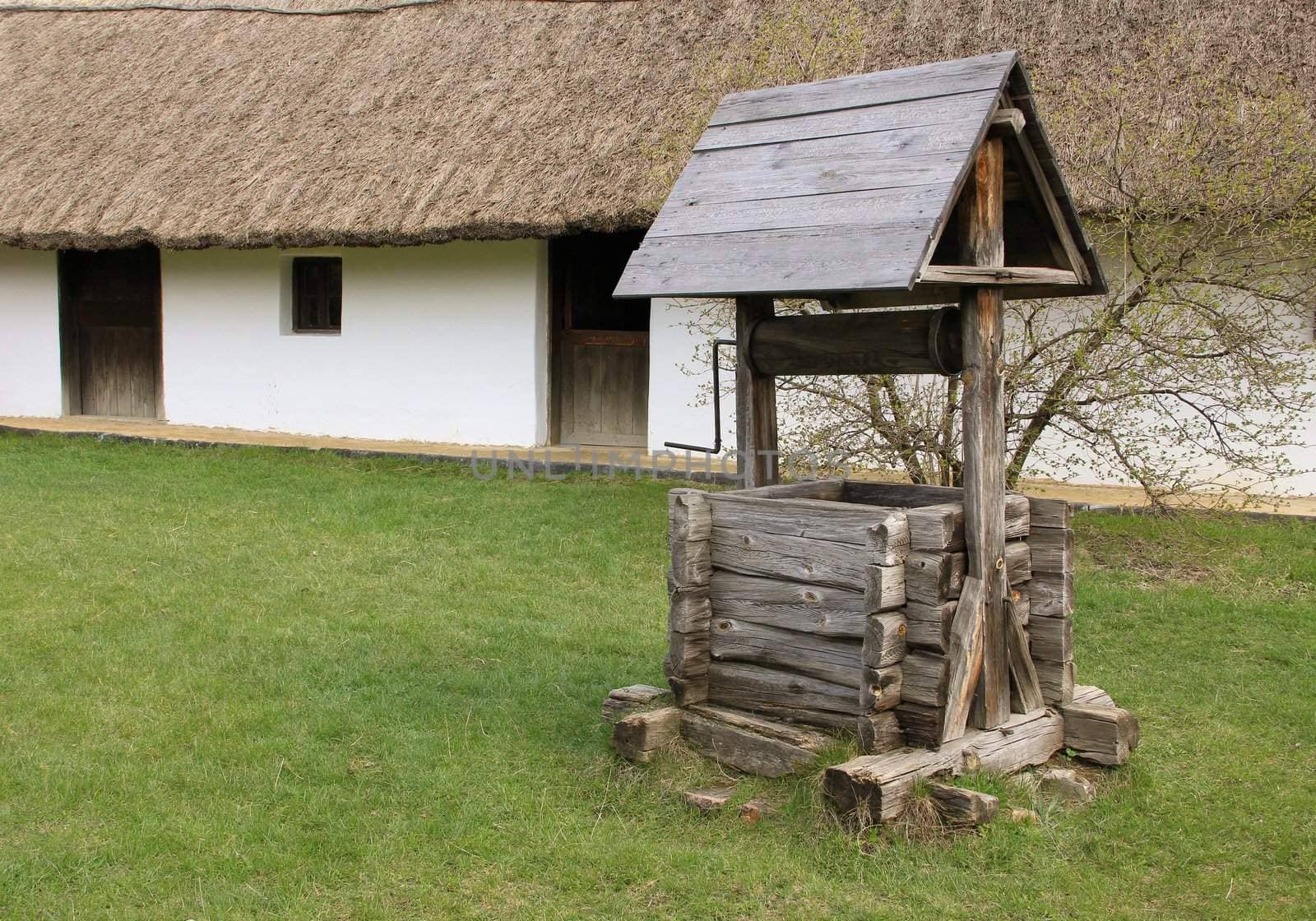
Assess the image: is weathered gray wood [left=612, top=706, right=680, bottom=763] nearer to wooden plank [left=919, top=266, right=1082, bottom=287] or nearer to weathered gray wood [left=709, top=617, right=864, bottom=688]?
weathered gray wood [left=709, top=617, right=864, bottom=688]

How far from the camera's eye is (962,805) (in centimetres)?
346

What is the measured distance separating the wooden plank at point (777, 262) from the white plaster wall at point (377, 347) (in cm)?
661

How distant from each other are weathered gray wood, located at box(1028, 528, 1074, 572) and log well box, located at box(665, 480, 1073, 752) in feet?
0.13

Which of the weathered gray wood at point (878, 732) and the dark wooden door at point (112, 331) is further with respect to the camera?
the dark wooden door at point (112, 331)

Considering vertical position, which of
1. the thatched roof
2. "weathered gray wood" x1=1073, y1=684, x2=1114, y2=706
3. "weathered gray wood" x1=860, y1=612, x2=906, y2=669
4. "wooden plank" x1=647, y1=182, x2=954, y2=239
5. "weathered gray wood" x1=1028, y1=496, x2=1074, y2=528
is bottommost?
"weathered gray wood" x1=1073, y1=684, x2=1114, y2=706

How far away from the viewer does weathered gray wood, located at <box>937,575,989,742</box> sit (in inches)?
143

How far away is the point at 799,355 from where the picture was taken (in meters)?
4.00

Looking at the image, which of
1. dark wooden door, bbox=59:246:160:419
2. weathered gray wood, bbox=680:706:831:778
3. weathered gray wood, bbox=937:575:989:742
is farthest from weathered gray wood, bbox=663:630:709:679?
dark wooden door, bbox=59:246:160:419

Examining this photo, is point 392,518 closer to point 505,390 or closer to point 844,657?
point 505,390

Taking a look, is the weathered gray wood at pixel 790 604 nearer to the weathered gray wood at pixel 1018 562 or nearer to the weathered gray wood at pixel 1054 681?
the weathered gray wood at pixel 1018 562

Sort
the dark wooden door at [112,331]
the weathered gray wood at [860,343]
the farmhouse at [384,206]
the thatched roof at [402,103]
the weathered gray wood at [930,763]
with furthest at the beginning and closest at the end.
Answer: the dark wooden door at [112,331] → the farmhouse at [384,206] → the thatched roof at [402,103] → the weathered gray wood at [860,343] → the weathered gray wood at [930,763]

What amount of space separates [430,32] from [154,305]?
3816 mm

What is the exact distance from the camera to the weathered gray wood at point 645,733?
392cm

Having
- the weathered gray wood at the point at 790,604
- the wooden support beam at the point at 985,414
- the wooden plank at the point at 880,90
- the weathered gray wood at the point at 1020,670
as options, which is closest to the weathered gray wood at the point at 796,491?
the weathered gray wood at the point at 790,604
